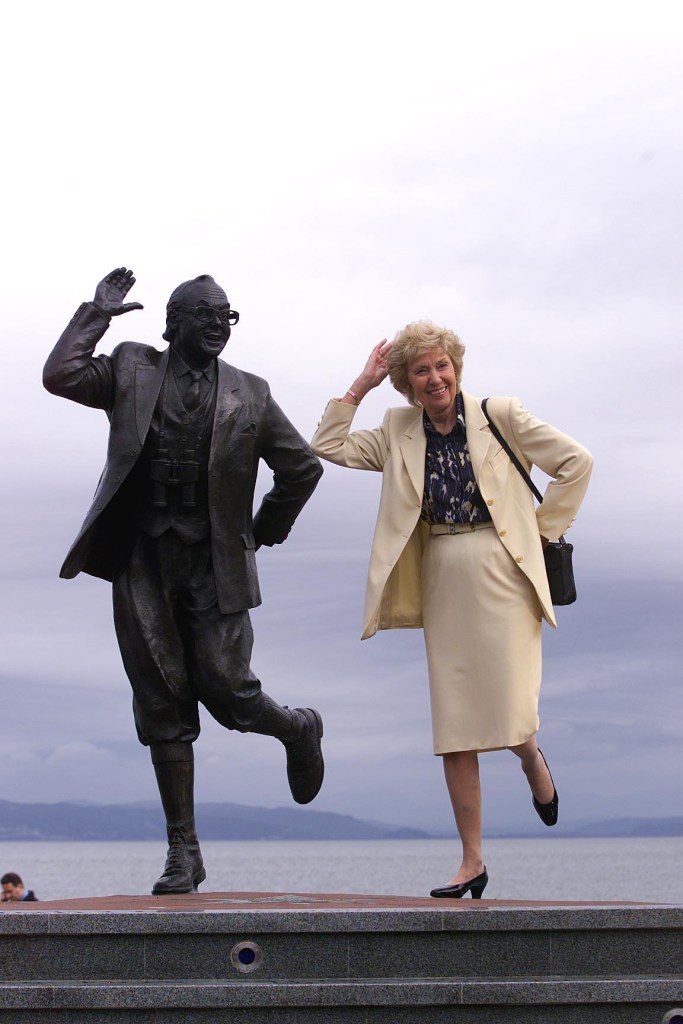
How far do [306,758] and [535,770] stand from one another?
122 centimetres

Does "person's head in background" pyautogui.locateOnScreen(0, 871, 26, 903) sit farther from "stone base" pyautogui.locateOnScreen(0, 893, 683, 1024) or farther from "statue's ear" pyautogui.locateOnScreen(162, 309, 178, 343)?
"stone base" pyautogui.locateOnScreen(0, 893, 683, 1024)

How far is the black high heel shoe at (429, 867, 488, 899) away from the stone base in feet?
3.64

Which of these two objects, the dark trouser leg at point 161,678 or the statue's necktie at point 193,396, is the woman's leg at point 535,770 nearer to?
the dark trouser leg at point 161,678

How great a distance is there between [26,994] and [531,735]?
2790 mm

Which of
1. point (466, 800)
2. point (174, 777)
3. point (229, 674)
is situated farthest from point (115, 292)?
point (466, 800)

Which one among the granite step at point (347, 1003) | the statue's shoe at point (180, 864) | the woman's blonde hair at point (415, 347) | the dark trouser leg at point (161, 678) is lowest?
the granite step at point (347, 1003)

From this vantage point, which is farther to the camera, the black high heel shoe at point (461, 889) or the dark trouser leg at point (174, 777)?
the dark trouser leg at point (174, 777)

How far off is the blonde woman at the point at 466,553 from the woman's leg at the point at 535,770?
0.12 ft

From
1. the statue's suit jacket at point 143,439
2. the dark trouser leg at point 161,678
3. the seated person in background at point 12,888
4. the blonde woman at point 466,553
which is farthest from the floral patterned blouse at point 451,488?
the seated person in background at point 12,888

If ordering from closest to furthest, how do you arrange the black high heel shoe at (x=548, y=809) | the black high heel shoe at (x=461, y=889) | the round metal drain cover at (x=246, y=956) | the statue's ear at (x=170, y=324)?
1. the round metal drain cover at (x=246, y=956)
2. the black high heel shoe at (x=461, y=889)
3. the statue's ear at (x=170, y=324)
4. the black high heel shoe at (x=548, y=809)

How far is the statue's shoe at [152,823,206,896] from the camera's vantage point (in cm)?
727

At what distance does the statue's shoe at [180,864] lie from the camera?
7.27 m

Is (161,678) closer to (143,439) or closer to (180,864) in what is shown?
(180,864)

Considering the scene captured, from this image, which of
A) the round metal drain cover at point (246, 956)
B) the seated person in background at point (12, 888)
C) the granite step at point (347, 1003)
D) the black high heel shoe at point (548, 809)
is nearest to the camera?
the granite step at point (347, 1003)
